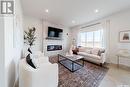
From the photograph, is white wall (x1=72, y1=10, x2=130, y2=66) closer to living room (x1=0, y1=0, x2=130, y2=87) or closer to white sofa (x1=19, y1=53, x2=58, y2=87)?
living room (x1=0, y1=0, x2=130, y2=87)

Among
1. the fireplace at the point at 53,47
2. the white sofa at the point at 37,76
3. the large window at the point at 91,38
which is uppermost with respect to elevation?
the large window at the point at 91,38

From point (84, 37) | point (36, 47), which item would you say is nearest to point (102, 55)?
point (84, 37)

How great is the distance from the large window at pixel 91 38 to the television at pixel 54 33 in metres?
1.72

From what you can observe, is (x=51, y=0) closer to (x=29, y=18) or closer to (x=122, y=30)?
(x=29, y=18)

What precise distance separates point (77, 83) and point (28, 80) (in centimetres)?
139

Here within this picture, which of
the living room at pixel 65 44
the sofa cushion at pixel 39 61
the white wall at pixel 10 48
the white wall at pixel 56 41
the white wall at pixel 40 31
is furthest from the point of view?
the white wall at pixel 56 41

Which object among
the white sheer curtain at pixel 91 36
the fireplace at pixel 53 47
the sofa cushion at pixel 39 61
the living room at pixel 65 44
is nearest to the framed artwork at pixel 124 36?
the living room at pixel 65 44

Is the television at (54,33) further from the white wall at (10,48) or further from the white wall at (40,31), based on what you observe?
the white wall at (10,48)

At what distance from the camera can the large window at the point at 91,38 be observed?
5.50 m

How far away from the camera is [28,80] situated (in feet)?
5.44

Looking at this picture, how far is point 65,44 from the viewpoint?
7.96m

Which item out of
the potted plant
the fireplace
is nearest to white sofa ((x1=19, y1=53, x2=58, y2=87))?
the potted plant

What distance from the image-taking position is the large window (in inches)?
216

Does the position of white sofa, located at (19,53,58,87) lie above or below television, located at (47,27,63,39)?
below
